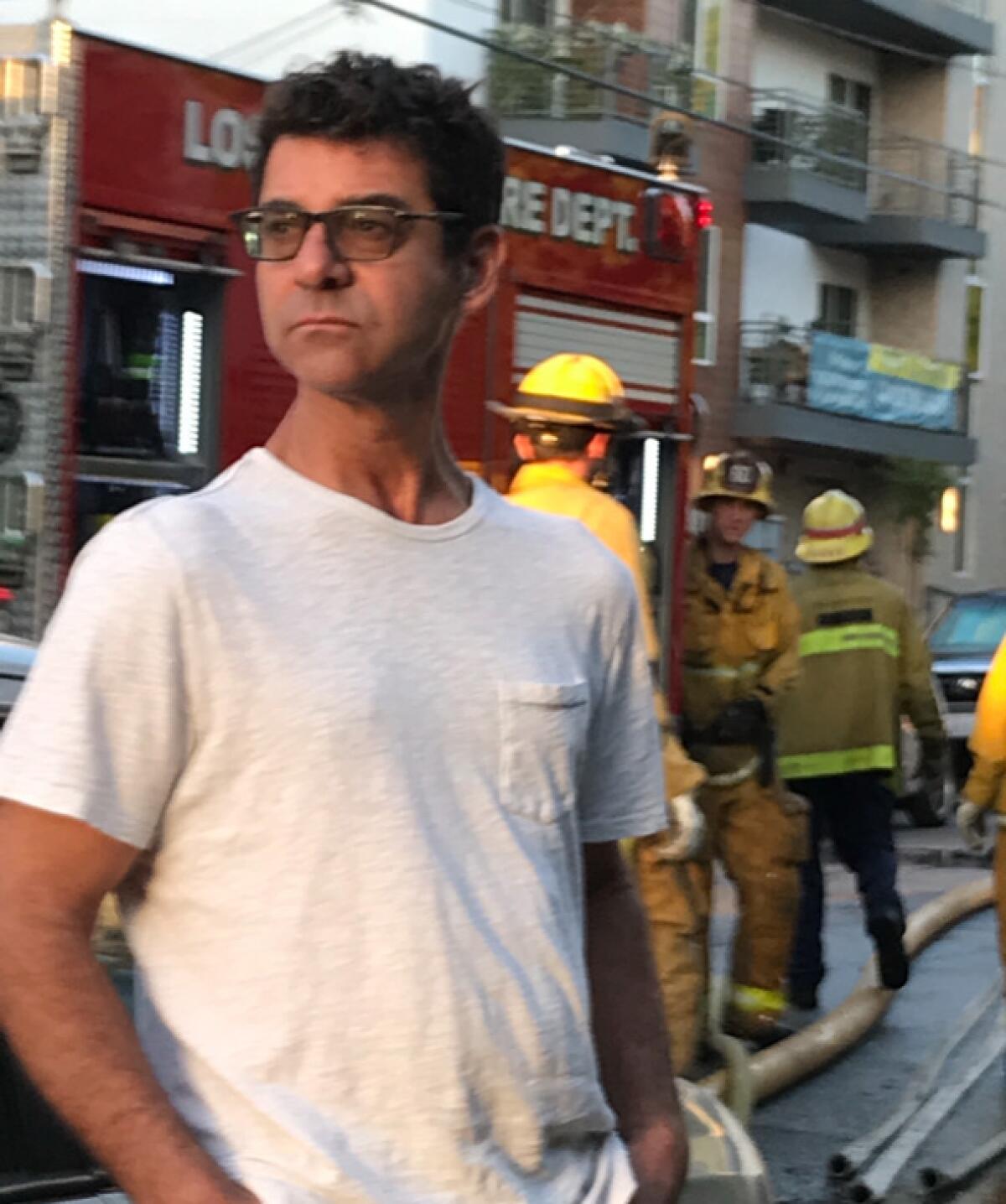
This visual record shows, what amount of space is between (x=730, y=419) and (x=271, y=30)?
42.1ft

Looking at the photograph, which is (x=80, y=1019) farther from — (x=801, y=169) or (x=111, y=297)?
(x=801, y=169)

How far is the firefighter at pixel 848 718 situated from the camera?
9688 mm

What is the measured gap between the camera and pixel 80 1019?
6.94 feet

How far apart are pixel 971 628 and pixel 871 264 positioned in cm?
1657

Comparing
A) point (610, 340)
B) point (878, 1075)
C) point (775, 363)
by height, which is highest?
point (775, 363)

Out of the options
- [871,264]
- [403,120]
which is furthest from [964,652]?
[403,120]

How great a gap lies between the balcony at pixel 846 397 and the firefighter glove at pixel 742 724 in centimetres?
2444

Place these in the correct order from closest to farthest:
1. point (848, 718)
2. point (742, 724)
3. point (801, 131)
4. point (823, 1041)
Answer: point (742, 724) < point (823, 1041) < point (848, 718) < point (801, 131)

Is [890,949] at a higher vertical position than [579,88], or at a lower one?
lower

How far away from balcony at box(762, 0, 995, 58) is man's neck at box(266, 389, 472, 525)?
33.0 metres

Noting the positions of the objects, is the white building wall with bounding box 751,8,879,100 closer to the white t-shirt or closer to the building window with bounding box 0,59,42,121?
the building window with bounding box 0,59,42,121

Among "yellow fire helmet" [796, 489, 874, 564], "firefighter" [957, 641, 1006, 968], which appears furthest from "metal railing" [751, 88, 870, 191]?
"firefighter" [957, 641, 1006, 968]

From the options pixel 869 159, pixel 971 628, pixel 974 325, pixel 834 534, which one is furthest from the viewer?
pixel 974 325

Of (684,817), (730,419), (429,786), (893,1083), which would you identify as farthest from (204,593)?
(730,419)
